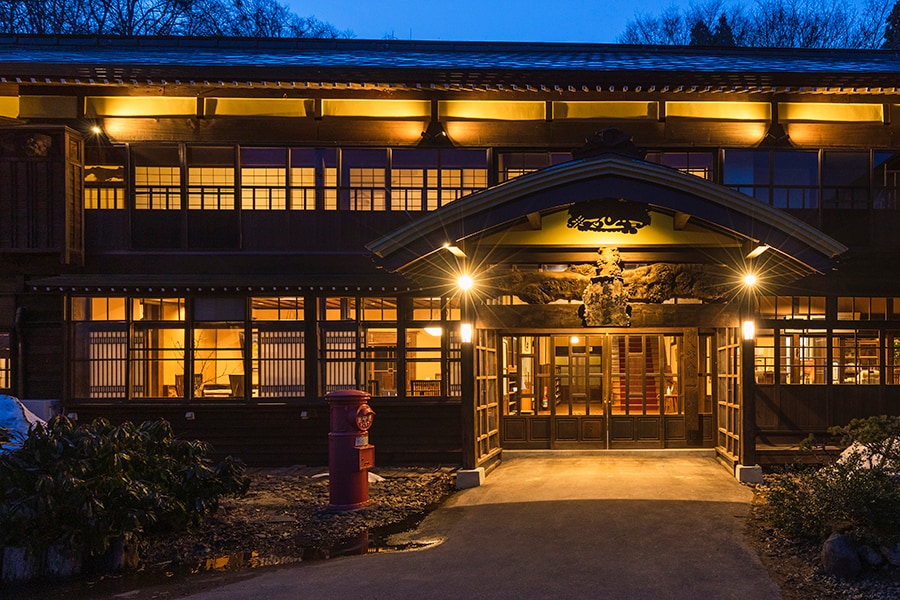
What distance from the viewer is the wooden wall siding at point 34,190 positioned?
1318 cm

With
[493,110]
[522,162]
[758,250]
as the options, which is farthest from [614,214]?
[493,110]

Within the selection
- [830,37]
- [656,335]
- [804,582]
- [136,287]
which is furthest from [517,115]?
[830,37]

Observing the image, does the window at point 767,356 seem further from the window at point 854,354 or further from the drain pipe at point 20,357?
the drain pipe at point 20,357

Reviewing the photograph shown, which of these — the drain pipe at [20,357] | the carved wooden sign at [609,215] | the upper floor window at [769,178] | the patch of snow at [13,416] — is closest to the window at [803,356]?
the upper floor window at [769,178]

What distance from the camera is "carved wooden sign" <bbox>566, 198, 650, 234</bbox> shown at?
998 cm

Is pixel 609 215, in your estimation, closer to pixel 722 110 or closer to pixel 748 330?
pixel 748 330

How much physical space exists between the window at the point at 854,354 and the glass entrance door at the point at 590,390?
2743mm

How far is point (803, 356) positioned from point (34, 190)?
13970 millimetres

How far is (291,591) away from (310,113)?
9.50 m

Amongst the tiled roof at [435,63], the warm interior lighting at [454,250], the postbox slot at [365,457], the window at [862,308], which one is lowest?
the postbox slot at [365,457]

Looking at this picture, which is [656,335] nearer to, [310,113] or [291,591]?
[310,113]

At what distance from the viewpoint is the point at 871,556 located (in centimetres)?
656

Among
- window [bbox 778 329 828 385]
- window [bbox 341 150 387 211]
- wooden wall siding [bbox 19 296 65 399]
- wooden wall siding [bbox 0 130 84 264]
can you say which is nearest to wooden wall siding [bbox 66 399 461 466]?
wooden wall siding [bbox 19 296 65 399]

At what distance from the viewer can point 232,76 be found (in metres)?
12.7
